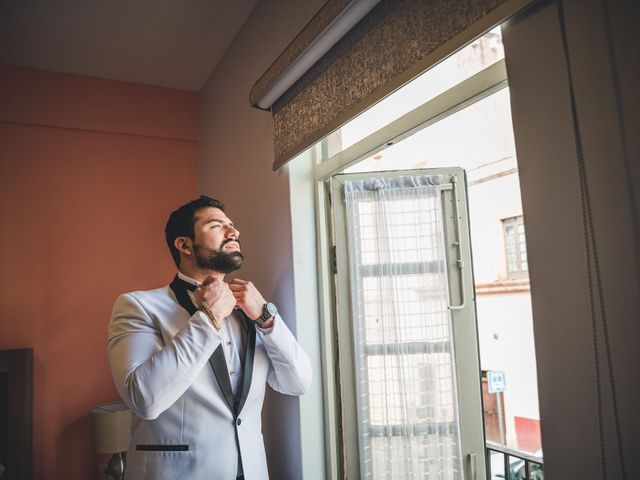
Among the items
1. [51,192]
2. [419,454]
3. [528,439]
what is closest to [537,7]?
[419,454]

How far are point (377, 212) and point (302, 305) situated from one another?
0.61 meters

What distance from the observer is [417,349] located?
8.01 ft

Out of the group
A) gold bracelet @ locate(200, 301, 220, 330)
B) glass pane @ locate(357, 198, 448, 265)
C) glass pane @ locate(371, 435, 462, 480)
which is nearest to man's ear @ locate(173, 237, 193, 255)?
gold bracelet @ locate(200, 301, 220, 330)

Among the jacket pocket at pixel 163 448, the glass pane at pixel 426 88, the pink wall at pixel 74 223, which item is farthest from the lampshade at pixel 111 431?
the glass pane at pixel 426 88

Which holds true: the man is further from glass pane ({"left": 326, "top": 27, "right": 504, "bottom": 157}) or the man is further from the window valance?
glass pane ({"left": 326, "top": 27, "right": 504, "bottom": 157})

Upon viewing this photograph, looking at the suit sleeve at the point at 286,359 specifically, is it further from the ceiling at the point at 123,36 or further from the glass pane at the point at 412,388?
the ceiling at the point at 123,36

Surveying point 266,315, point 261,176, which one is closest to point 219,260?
point 266,315

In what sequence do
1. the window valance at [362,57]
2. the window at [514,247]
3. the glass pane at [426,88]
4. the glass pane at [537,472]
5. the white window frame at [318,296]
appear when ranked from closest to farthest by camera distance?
the window valance at [362,57] < the white window frame at [318,296] < the glass pane at [537,472] < the glass pane at [426,88] < the window at [514,247]

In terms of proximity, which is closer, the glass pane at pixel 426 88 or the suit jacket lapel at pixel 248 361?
the suit jacket lapel at pixel 248 361

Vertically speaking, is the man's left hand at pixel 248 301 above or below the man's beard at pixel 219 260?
below

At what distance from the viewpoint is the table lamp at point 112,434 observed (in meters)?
2.85

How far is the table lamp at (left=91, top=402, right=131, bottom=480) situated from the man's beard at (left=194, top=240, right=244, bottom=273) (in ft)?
4.91

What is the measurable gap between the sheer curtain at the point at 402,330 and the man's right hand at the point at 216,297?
825 millimetres

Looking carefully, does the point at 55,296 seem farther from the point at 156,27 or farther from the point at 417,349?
the point at 417,349
